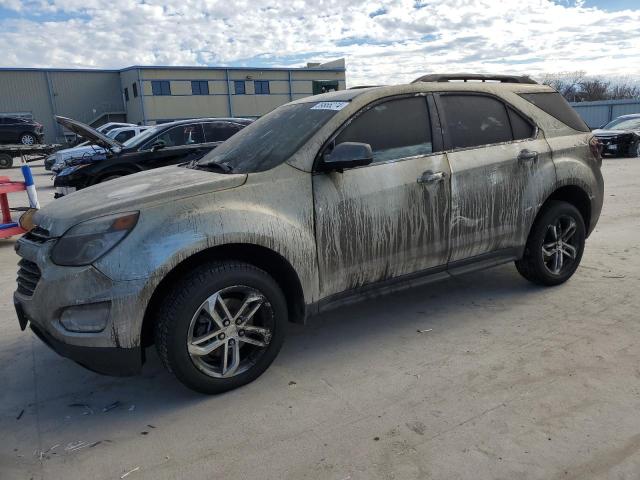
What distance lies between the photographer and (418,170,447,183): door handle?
3797mm

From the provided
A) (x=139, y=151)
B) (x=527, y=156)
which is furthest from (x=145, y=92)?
(x=527, y=156)

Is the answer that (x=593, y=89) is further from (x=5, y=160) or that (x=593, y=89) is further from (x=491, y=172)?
(x=491, y=172)

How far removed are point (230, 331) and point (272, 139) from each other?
56.3 inches

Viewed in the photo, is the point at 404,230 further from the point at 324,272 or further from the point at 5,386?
the point at 5,386

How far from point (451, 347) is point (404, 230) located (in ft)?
2.95

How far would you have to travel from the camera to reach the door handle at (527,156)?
14.1 feet

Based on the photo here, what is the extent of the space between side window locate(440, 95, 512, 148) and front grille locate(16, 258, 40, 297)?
9.81ft

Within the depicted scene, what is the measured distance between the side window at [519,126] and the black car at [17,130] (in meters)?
27.6

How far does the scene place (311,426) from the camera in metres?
2.88

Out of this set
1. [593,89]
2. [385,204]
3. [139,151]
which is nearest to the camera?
[385,204]

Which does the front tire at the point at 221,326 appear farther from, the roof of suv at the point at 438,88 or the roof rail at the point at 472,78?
the roof rail at the point at 472,78

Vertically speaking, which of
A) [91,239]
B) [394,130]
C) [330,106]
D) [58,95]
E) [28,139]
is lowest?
[28,139]

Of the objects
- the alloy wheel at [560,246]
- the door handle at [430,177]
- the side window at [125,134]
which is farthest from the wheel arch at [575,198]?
the side window at [125,134]

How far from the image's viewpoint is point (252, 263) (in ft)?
11.0
